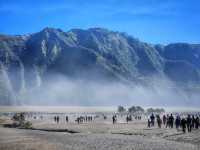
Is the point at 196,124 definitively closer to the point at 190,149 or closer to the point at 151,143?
the point at 151,143

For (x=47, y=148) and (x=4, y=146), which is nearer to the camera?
(x=47, y=148)

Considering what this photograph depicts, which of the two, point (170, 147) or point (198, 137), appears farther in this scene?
point (198, 137)

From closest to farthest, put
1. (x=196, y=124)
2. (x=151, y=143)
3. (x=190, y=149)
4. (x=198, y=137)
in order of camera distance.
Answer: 1. (x=190, y=149)
2. (x=151, y=143)
3. (x=198, y=137)
4. (x=196, y=124)

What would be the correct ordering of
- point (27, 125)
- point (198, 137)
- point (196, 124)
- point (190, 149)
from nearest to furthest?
point (190, 149) → point (198, 137) → point (196, 124) → point (27, 125)

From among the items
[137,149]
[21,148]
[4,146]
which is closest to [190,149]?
[137,149]

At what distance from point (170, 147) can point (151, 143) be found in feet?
9.81

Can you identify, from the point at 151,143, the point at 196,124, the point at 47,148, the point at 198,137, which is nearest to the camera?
the point at 47,148

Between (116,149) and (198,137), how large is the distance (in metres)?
9.26

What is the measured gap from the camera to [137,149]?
27.6 m

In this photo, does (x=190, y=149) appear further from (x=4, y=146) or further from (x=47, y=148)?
(x=4, y=146)

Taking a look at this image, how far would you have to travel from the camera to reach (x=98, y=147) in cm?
2972

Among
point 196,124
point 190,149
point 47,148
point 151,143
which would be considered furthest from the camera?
point 196,124

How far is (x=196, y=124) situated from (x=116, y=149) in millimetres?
18439

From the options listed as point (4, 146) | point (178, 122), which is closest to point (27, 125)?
point (178, 122)
